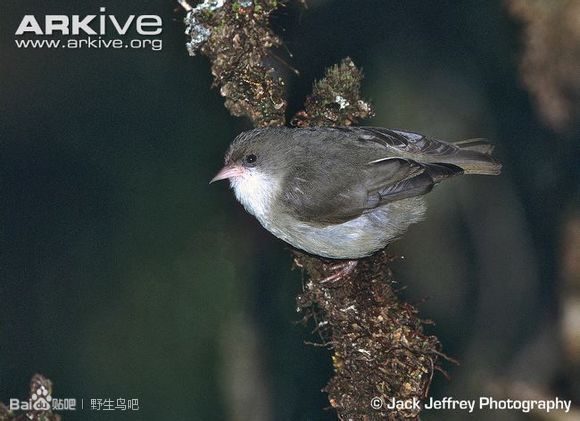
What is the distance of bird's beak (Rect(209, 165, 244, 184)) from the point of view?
9.39 ft

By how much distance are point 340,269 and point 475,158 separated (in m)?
0.82

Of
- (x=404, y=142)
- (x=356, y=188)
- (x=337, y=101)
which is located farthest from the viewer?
(x=337, y=101)

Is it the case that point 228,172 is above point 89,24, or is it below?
below

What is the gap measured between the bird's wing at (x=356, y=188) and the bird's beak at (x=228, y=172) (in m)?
0.23

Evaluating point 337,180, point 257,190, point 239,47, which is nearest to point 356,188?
point 337,180

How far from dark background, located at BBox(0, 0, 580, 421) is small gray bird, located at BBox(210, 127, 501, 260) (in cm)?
19

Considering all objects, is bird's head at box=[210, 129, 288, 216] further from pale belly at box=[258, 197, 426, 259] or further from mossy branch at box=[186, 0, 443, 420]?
mossy branch at box=[186, 0, 443, 420]

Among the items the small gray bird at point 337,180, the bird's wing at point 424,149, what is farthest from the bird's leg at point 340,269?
the bird's wing at point 424,149

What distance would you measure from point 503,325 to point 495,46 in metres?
1.34

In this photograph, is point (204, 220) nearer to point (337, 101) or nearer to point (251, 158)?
point (251, 158)

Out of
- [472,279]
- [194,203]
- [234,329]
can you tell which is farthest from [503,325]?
[194,203]
